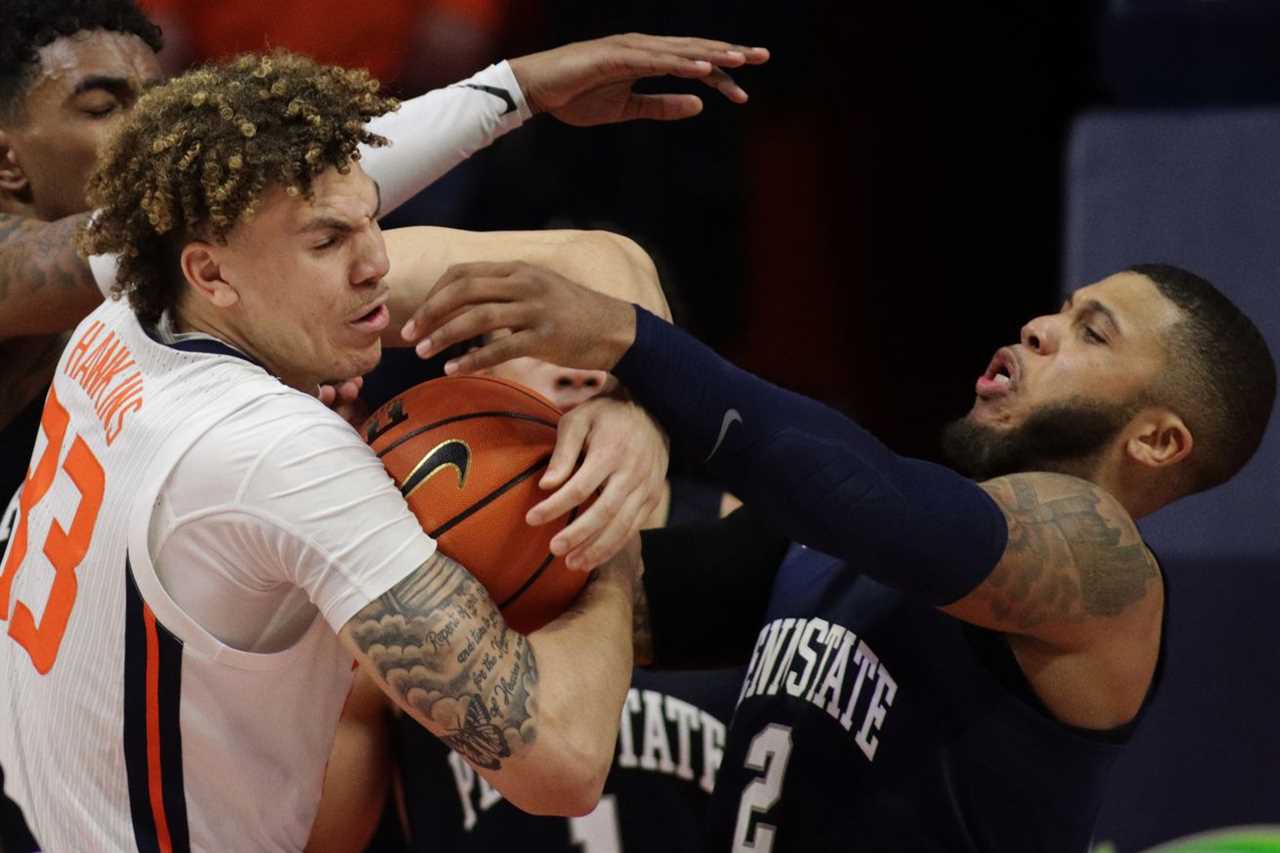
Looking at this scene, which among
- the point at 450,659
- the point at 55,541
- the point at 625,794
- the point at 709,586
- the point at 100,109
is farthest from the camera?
the point at 625,794

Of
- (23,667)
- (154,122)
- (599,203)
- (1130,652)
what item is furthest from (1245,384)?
(599,203)

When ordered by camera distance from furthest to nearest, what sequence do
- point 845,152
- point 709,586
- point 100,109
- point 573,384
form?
1. point 845,152
2. point 573,384
3. point 100,109
4. point 709,586

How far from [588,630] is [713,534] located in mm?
779

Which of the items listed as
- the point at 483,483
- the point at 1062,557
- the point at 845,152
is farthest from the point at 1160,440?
the point at 845,152

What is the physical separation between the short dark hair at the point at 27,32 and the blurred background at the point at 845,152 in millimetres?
2581

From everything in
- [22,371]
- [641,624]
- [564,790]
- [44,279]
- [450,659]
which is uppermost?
[44,279]

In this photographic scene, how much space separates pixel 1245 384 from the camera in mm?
3031

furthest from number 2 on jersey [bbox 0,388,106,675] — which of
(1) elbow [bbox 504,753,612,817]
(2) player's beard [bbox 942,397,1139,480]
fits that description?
(2) player's beard [bbox 942,397,1139,480]

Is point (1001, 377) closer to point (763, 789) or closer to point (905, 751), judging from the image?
point (905, 751)

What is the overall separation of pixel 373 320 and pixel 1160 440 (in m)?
1.39

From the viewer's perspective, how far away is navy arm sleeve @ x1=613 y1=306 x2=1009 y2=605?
2.49 metres

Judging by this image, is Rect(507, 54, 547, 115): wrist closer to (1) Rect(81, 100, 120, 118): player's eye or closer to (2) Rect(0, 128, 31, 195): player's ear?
(1) Rect(81, 100, 120, 118): player's eye

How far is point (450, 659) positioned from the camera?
7.38 feet

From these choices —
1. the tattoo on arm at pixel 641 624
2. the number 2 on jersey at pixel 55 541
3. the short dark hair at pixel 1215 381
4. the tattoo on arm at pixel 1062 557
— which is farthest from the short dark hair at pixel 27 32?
the short dark hair at pixel 1215 381
